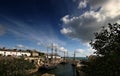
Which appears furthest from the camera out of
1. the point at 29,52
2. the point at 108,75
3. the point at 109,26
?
the point at 29,52

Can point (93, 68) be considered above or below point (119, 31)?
below

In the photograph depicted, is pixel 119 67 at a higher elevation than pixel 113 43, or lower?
lower

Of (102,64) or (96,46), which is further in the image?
(96,46)

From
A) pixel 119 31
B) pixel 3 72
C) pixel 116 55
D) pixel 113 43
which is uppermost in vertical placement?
pixel 119 31

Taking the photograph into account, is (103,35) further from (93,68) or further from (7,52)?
(7,52)

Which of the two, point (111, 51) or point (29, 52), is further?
point (29, 52)

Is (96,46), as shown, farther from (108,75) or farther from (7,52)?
(7,52)

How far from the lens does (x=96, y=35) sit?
1905cm

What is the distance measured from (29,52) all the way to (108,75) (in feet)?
407

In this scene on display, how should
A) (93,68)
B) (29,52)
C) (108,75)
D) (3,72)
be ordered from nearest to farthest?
(108,75), (93,68), (3,72), (29,52)

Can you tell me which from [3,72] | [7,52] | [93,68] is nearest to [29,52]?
[7,52]

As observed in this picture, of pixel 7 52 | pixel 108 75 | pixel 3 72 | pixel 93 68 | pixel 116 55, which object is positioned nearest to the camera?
pixel 116 55

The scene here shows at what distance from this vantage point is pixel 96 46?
60.5 ft

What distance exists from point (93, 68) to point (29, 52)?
118 metres
